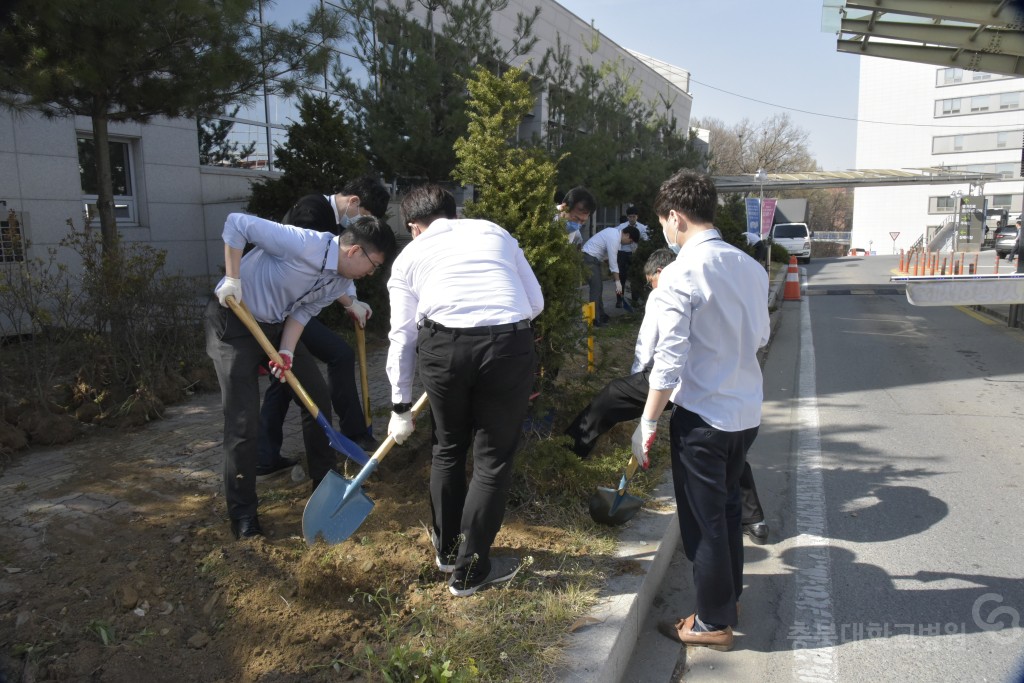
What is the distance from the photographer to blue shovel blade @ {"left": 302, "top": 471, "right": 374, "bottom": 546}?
3.28 meters

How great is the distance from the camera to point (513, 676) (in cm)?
250

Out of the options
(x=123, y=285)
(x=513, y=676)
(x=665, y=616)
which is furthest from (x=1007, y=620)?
(x=123, y=285)

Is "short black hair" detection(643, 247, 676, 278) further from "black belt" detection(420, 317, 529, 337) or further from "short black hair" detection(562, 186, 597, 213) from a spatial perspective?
"black belt" detection(420, 317, 529, 337)

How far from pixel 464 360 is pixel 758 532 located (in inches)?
85.6

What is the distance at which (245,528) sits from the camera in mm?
3436

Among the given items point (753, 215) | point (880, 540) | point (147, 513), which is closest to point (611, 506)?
point (880, 540)

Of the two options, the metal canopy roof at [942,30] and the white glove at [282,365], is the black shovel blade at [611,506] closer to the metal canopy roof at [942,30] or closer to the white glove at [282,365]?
the white glove at [282,365]

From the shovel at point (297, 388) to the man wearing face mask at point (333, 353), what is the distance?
533 mm

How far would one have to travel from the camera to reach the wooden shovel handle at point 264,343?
346cm

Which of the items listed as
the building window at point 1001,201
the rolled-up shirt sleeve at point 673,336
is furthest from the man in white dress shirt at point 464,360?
the building window at point 1001,201

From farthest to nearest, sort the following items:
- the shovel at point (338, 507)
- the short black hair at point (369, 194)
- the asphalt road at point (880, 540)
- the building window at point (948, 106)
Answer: the building window at point (948, 106) < the short black hair at point (369, 194) < the shovel at point (338, 507) < the asphalt road at point (880, 540)

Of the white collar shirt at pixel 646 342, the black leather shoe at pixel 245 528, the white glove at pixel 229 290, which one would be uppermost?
the white glove at pixel 229 290

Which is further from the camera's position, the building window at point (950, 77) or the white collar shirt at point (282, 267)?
the building window at point (950, 77)

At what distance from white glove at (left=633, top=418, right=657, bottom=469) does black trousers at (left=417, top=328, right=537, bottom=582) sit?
1.67ft
